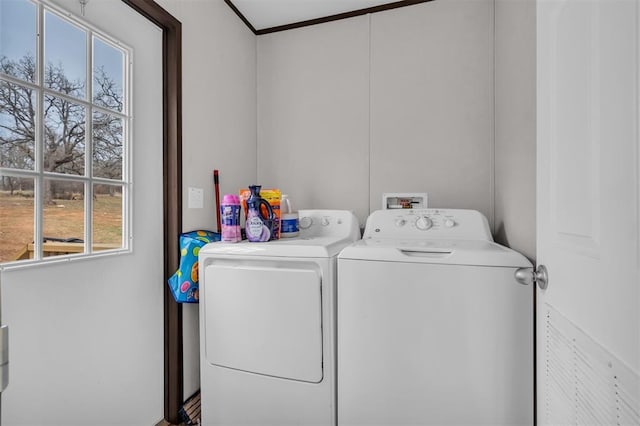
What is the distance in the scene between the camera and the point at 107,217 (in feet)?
4.44

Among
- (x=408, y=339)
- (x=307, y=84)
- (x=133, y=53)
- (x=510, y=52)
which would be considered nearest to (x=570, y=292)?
(x=408, y=339)

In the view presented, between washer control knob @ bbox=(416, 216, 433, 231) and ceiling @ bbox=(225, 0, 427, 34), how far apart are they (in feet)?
4.65

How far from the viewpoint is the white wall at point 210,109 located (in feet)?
5.52

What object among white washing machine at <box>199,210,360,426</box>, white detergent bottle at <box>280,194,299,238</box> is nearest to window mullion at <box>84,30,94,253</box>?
white washing machine at <box>199,210,360,426</box>

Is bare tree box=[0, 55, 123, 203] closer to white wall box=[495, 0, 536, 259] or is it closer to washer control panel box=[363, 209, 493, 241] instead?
washer control panel box=[363, 209, 493, 241]

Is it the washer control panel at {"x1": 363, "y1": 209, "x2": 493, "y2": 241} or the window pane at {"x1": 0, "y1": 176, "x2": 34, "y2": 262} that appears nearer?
the window pane at {"x1": 0, "y1": 176, "x2": 34, "y2": 262}

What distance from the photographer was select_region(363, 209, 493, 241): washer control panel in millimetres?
1685

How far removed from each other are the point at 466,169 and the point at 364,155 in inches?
25.5

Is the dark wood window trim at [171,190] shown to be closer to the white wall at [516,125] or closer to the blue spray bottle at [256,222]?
the blue spray bottle at [256,222]

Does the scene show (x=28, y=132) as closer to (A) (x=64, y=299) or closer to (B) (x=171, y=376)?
(A) (x=64, y=299)

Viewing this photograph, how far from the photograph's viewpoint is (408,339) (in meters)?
1.25

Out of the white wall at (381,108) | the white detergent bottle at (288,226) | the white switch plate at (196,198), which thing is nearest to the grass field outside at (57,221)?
the white switch plate at (196,198)

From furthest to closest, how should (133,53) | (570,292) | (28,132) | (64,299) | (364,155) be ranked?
(364,155), (133,53), (64,299), (28,132), (570,292)

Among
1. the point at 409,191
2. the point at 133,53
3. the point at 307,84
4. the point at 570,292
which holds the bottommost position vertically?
the point at 570,292
